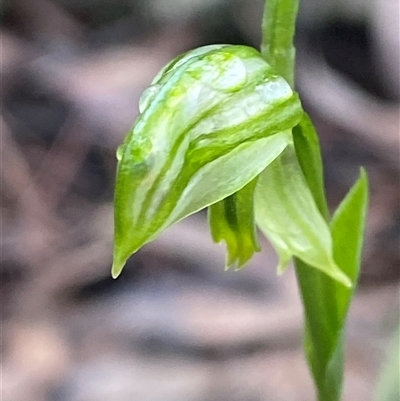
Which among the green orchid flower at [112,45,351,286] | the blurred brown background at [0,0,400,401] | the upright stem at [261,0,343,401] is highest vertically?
the green orchid flower at [112,45,351,286]

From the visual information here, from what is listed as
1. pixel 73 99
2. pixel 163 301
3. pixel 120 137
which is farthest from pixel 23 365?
pixel 73 99

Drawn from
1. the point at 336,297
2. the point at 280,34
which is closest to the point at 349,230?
the point at 336,297

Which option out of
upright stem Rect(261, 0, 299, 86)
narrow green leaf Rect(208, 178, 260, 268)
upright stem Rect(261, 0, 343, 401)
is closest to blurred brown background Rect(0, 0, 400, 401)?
upright stem Rect(261, 0, 343, 401)

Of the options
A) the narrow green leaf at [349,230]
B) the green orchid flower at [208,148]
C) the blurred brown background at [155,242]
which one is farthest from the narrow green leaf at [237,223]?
the blurred brown background at [155,242]

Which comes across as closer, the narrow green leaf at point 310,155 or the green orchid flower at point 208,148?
the green orchid flower at point 208,148

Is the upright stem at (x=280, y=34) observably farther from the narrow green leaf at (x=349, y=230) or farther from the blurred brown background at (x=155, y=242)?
the blurred brown background at (x=155, y=242)

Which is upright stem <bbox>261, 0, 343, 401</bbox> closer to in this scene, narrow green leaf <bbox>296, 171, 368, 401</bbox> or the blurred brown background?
narrow green leaf <bbox>296, 171, 368, 401</bbox>

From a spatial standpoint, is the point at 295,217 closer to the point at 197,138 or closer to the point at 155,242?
the point at 197,138
